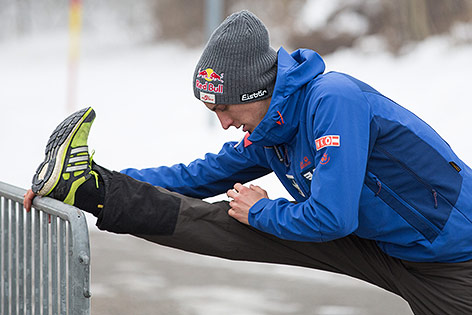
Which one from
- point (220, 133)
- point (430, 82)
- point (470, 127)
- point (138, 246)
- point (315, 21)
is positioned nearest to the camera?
point (138, 246)

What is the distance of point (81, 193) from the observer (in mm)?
2725

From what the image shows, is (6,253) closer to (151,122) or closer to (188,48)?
(151,122)

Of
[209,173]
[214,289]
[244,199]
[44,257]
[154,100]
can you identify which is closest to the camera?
[44,257]

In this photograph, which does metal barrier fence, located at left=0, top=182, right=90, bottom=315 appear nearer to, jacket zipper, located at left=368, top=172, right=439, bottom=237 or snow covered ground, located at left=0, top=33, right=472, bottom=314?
jacket zipper, located at left=368, top=172, right=439, bottom=237

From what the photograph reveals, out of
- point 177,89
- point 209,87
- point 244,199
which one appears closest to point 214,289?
point 244,199

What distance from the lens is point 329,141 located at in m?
2.37

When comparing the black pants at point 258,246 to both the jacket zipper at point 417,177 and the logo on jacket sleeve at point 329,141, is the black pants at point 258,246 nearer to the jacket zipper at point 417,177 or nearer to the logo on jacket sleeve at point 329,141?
the jacket zipper at point 417,177

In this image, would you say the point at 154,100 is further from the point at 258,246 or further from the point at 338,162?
the point at 338,162

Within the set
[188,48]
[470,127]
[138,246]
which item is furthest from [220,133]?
[188,48]

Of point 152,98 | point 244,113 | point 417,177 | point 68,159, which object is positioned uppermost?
point 244,113

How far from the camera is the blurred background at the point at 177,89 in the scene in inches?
156

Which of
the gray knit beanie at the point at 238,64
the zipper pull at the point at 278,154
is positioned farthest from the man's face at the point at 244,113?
the zipper pull at the point at 278,154

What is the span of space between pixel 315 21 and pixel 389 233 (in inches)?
361

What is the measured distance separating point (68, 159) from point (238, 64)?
699 millimetres
